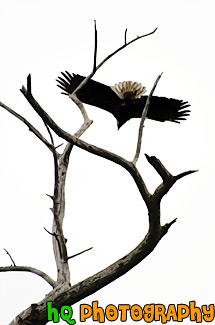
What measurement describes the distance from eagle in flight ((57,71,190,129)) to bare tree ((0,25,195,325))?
2.16 metres

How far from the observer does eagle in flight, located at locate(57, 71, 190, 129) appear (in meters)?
5.25

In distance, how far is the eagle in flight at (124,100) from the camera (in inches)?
207

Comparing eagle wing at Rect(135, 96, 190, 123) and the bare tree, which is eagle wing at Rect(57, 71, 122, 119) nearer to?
eagle wing at Rect(135, 96, 190, 123)

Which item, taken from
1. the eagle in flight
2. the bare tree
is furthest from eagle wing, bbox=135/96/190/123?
the bare tree

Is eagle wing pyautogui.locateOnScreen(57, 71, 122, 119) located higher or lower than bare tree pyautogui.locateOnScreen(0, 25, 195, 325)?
higher

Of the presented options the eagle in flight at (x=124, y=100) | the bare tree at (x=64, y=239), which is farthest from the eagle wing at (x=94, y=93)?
the bare tree at (x=64, y=239)

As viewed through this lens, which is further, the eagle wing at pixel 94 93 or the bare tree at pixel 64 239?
the eagle wing at pixel 94 93

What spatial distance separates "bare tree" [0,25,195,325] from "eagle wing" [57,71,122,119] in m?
2.17

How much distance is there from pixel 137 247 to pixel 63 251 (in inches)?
20.6

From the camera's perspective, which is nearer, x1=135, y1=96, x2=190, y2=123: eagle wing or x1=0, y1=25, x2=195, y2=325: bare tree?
x1=0, y1=25, x2=195, y2=325: bare tree

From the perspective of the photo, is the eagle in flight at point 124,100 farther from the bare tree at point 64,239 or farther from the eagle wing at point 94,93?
the bare tree at point 64,239

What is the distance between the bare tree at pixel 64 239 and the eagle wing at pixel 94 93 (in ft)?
7.12

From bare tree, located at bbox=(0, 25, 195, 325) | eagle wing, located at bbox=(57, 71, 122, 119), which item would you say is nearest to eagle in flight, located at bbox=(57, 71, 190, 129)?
eagle wing, located at bbox=(57, 71, 122, 119)

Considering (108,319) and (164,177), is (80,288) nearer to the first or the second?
(108,319)
